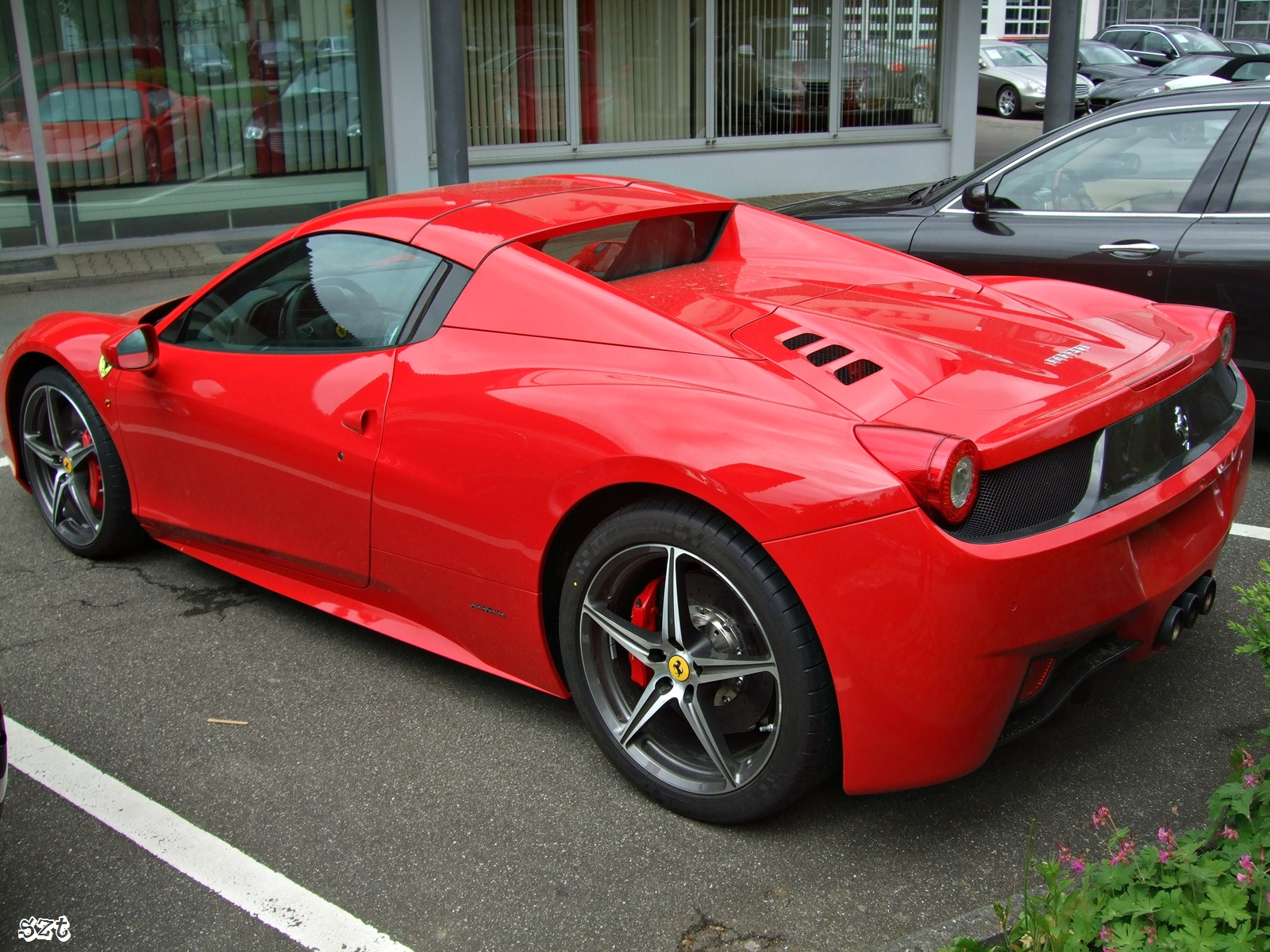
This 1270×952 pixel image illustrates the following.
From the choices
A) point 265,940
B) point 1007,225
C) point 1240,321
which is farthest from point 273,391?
point 1240,321

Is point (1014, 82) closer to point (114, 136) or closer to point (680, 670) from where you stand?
point (114, 136)

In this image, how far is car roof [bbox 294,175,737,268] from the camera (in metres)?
3.30

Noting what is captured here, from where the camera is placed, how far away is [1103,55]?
25.7 metres

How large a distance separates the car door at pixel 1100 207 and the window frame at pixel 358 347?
301 cm

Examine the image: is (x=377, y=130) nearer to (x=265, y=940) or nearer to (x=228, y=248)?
(x=228, y=248)

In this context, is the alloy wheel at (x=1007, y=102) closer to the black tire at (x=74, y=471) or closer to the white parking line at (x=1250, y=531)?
the white parking line at (x=1250, y=531)

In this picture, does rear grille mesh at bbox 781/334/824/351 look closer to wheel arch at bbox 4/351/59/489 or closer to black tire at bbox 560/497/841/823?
black tire at bbox 560/497/841/823

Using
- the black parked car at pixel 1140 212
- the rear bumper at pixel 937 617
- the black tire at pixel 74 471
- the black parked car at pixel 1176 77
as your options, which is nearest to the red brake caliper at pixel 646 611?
the rear bumper at pixel 937 617

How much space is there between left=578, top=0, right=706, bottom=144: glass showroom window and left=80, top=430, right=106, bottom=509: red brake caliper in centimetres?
845

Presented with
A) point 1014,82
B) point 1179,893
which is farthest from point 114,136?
point 1014,82

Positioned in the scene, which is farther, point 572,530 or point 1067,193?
point 1067,193

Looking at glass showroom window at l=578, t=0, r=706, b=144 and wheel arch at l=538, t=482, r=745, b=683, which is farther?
glass showroom window at l=578, t=0, r=706, b=144

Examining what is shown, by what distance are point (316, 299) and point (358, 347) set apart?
0.34 metres

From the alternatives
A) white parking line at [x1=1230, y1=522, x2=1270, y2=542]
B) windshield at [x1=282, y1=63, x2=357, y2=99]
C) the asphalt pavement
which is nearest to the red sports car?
the asphalt pavement
